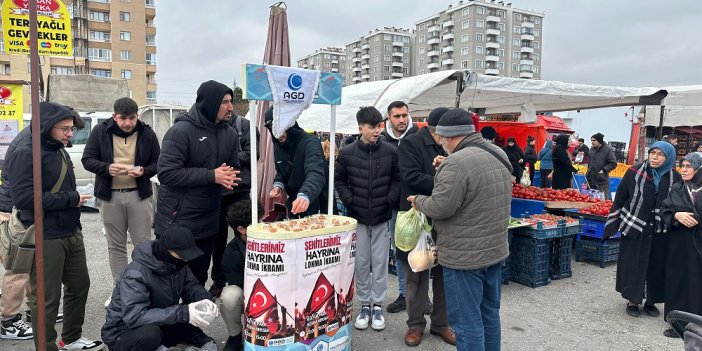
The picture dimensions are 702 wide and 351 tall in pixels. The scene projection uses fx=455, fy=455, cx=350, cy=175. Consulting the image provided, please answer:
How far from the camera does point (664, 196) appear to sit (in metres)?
4.53

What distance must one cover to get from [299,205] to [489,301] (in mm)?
1547

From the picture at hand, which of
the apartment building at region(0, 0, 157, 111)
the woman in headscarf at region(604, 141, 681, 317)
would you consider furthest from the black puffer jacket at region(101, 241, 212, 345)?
the apartment building at region(0, 0, 157, 111)

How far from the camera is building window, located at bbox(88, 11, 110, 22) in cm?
5466

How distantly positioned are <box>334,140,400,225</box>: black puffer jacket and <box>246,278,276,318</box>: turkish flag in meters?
1.48

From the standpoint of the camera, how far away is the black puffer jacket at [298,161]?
385cm

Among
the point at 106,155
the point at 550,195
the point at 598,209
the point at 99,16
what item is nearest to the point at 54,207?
the point at 106,155

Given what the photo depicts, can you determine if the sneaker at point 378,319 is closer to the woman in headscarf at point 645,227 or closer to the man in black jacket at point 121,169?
the man in black jacket at point 121,169

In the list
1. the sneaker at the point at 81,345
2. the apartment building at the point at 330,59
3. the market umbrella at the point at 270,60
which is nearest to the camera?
the sneaker at the point at 81,345

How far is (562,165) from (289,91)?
876cm

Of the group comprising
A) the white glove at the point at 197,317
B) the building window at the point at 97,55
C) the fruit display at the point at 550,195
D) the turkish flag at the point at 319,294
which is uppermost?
the building window at the point at 97,55

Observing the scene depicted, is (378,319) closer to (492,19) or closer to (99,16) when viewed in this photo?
(99,16)

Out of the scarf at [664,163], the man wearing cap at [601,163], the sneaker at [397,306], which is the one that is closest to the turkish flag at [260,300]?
the sneaker at [397,306]

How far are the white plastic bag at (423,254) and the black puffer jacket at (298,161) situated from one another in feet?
3.04

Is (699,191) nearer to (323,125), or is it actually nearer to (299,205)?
(299,205)
